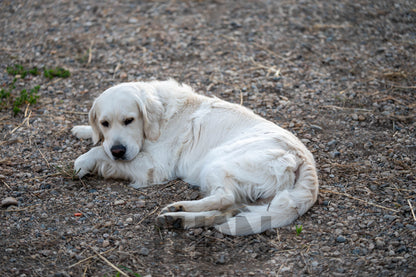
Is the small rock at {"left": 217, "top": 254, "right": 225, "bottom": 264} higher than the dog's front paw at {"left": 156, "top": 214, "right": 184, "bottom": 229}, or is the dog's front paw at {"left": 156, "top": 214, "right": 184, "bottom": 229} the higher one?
the dog's front paw at {"left": 156, "top": 214, "right": 184, "bottom": 229}

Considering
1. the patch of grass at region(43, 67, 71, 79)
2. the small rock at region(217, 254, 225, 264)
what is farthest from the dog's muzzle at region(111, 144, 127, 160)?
the patch of grass at region(43, 67, 71, 79)

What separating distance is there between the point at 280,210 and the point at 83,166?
213 centimetres

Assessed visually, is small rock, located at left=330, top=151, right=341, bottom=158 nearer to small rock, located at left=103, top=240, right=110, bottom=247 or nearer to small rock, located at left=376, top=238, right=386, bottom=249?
small rock, located at left=376, top=238, right=386, bottom=249

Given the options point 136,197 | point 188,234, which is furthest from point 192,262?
point 136,197

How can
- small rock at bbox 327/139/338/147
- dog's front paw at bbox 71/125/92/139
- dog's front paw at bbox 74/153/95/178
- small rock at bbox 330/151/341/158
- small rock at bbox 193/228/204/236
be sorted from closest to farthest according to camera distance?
small rock at bbox 193/228/204/236
dog's front paw at bbox 74/153/95/178
small rock at bbox 330/151/341/158
small rock at bbox 327/139/338/147
dog's front paw at bbox 71/125/92/139

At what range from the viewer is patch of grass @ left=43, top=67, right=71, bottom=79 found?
698cm

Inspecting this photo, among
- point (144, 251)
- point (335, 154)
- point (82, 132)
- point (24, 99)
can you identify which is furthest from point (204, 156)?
point (24, 99)

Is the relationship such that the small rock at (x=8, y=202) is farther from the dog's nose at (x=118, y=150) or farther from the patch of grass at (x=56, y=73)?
the patch of grass at (x=56, y=73)

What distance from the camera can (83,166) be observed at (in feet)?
15.5

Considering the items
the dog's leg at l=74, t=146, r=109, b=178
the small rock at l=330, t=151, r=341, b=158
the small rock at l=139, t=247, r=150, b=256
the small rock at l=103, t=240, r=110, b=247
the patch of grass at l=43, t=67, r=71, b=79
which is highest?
the patch of grass at l=43, t=67, r=71, b=79

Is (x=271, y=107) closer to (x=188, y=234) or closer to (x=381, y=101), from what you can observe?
(x=381, y=101)

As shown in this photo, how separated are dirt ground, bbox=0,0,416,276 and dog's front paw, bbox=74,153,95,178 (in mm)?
98

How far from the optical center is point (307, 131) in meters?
5.55

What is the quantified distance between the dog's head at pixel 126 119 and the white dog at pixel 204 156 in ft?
0.03
